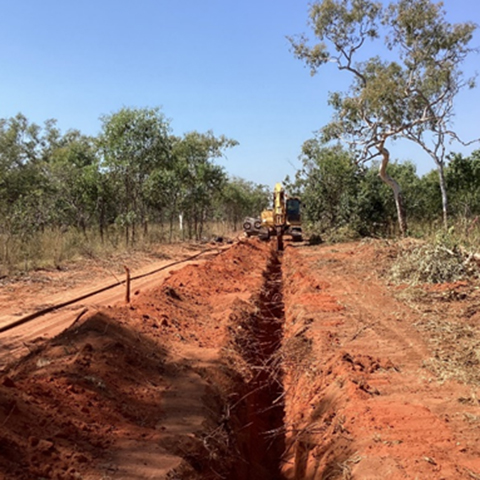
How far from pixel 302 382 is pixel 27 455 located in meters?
3.88

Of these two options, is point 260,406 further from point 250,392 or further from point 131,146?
point 131,146

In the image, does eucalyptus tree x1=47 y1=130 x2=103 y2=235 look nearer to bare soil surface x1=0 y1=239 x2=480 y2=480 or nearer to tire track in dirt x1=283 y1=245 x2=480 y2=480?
bare soil surface x1=0 y1=239 x2=480 y2=480

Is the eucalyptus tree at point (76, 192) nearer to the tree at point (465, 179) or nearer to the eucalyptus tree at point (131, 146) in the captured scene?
the eucalyptus tree at point (131, 146)

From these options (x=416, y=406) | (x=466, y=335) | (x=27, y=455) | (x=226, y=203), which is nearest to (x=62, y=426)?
(x=27, y=455)

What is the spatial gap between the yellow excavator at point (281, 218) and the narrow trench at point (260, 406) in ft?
41.9

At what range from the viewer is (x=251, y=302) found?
1034cm

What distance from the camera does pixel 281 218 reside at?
22.8 metres

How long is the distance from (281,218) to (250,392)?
17.2 metres

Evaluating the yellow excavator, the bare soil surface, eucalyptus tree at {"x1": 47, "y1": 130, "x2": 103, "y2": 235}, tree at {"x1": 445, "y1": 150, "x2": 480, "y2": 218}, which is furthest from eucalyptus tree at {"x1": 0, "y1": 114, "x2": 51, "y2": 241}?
tree at {"x1": 445, "y1": 150, "x2": 480, "y2": 218}

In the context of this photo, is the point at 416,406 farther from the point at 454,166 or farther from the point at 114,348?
the point at 454,166

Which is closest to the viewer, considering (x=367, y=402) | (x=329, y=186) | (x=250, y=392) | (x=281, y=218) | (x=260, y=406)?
(x=367, y=402)

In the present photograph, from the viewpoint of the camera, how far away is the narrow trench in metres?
5.07

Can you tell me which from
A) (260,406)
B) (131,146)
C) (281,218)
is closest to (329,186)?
(281,218)

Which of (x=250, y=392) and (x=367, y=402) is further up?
(x=367, y=402)
